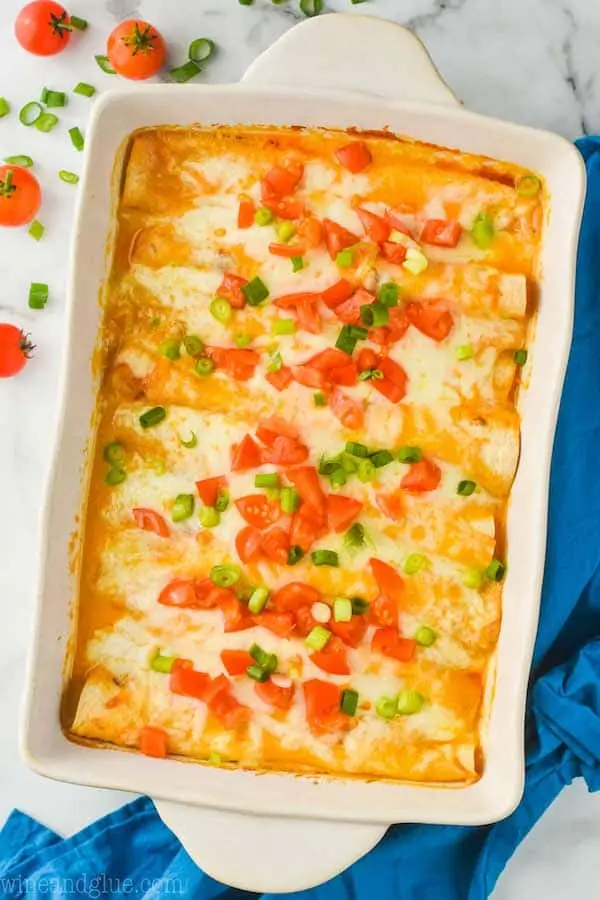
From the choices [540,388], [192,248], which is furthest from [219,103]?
[540,388]

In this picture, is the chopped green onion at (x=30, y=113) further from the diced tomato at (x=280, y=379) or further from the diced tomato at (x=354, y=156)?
the diced tomato at (x=280, y=379)

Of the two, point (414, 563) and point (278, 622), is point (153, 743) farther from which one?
point (414, 563)

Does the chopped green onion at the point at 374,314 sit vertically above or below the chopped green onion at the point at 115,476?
above

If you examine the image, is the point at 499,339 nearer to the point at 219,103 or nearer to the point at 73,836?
the point at 219,103

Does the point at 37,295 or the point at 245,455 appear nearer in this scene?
the point at 245,455

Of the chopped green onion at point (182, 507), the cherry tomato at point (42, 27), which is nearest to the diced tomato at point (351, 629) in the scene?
the chopped green onion at point (182, 507)

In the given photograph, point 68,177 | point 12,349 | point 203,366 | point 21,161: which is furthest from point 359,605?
point 21,161
